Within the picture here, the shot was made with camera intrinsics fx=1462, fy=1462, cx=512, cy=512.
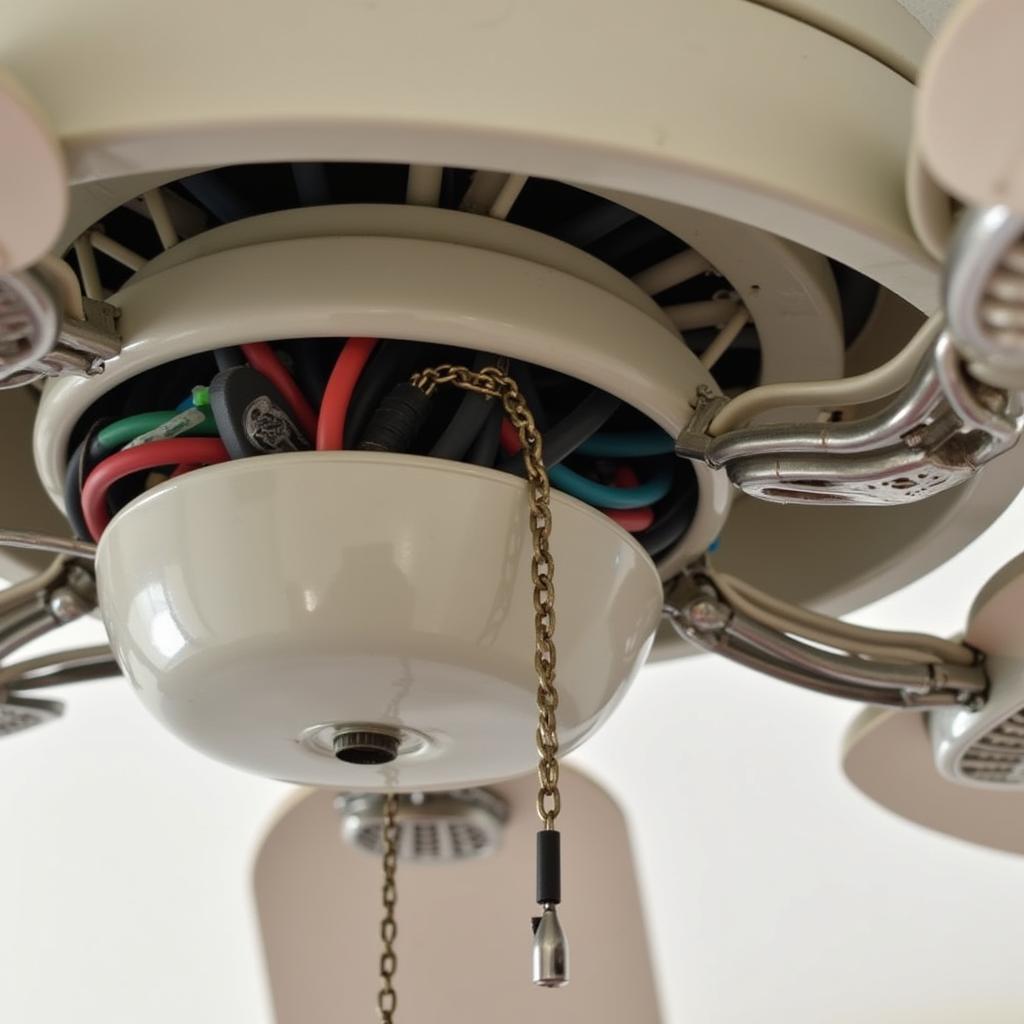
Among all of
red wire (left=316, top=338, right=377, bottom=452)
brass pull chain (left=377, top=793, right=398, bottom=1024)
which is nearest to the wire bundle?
red wire (left=316, top=338, right=377, bottom=452)

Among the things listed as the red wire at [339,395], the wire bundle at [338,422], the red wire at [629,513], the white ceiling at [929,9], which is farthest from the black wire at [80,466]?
the white ceiling at [929,9]

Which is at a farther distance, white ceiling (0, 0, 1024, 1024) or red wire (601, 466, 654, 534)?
white ceiling (0, 0, 1024, 1024)

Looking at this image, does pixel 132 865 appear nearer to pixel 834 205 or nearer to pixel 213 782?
pixel 213 782

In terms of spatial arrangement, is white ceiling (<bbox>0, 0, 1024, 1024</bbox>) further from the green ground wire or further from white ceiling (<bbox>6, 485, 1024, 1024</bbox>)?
the green ground wire

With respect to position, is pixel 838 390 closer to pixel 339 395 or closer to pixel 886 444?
pixel 886 444

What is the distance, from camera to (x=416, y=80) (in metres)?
0.41

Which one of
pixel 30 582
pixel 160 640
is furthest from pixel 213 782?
pixel 160 640

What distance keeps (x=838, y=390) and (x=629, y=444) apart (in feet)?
0.41

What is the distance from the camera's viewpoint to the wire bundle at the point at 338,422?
1.75ft

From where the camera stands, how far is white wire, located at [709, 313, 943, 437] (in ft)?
1.50

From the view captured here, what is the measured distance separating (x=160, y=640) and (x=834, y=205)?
288 mm

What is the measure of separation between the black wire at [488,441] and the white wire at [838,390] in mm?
80

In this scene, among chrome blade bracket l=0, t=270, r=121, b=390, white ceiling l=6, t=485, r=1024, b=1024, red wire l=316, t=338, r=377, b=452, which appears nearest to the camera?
chrome blade bracket l=0, t=270, r=121, b=390

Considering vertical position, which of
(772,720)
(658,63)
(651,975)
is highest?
(772,720)
